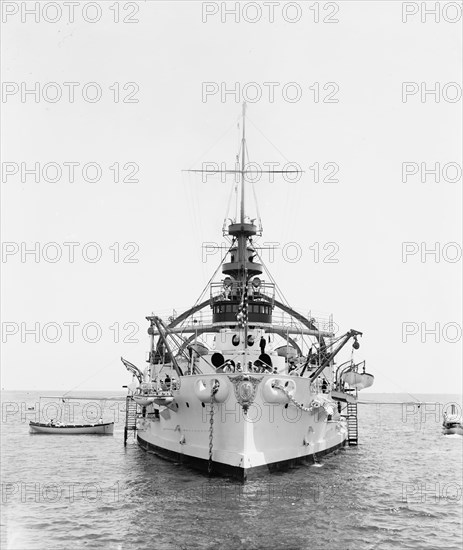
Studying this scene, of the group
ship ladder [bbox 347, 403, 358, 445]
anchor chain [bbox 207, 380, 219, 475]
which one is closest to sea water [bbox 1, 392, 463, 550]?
anchor chain [bbox 207, 380, 219, 475]

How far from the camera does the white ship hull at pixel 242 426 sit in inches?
1030

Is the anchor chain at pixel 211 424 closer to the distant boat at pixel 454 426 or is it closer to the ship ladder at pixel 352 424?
the ship ladder at pixel 352 424

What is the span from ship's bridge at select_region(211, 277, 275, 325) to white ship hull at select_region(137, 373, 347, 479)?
6.43m

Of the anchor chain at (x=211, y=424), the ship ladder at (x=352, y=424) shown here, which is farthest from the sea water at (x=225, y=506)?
the ship ladder at (x=352, y=424)

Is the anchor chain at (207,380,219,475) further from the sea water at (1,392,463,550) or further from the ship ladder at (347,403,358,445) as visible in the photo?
the ship ladder at (347,403,358,445)

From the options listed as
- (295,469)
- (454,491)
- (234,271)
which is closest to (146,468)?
(295,469)

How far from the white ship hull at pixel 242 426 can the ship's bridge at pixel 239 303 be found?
253 inches

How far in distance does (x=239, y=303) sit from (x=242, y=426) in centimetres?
1050

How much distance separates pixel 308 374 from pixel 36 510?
59.9 ft

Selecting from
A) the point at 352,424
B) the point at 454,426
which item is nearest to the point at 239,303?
the point at 352,424

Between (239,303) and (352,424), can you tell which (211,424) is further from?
(352,424)

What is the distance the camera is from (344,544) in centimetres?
1898

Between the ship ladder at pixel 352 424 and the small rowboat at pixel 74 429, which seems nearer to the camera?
the ship ladder at pixel 352 424

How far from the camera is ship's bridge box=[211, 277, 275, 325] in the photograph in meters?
35.4
